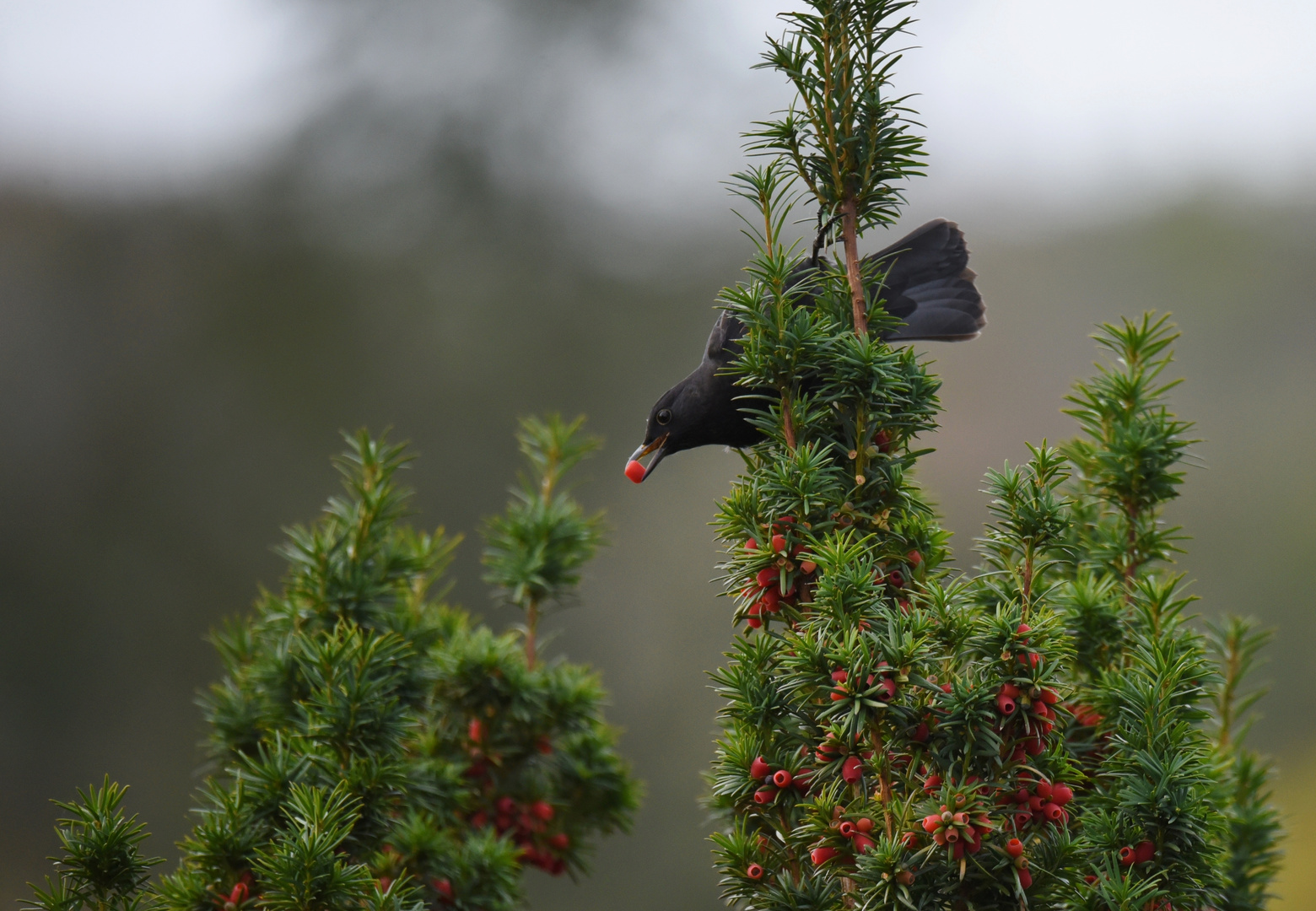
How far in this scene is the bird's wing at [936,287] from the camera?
95 centimetres

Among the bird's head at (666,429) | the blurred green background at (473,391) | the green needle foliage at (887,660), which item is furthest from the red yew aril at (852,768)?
the blurred green background at (473,391)

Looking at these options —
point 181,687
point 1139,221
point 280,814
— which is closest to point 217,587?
point 181,687

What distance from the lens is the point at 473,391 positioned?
9.31ft

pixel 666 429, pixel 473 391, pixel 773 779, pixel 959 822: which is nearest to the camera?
pixel 959 822

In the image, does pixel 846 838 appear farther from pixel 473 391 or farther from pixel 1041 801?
pixel 473 391

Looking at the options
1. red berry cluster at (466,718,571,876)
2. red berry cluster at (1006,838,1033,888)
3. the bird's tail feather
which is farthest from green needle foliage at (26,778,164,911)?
the bird's tail feather

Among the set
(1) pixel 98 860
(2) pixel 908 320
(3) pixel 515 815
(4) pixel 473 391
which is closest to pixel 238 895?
(1) pixel 98 860

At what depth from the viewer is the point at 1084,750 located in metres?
0.71

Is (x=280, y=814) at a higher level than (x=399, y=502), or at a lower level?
lower

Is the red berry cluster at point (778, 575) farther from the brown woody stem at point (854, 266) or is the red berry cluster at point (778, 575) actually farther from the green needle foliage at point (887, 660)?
the brown woody stem at point (854, 266)

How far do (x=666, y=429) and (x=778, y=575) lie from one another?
0.36m

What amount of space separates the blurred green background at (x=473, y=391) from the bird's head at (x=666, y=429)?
1.51 m

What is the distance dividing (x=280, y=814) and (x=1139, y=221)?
→ 297 cm

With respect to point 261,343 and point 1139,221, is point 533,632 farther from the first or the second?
point 1139,221
